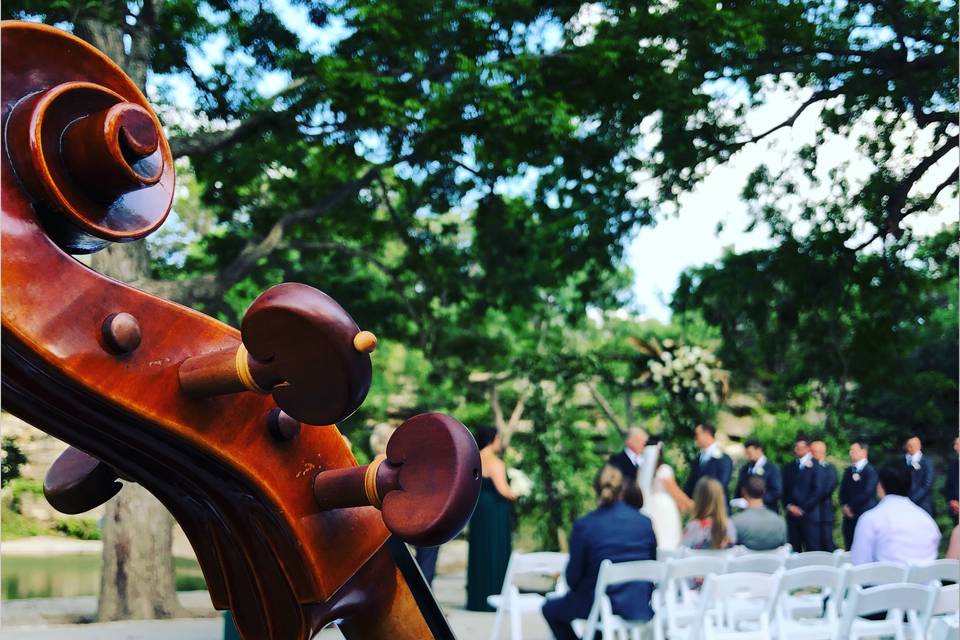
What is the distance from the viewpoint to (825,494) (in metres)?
13.2

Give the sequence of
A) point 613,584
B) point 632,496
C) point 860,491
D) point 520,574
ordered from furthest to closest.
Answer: point 860,491 < point 520,574 < point 632,496 < point 613,584

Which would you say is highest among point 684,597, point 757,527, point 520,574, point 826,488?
point 826,488

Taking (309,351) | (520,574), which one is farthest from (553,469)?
(309,351)

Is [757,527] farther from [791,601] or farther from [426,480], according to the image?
[426,480]

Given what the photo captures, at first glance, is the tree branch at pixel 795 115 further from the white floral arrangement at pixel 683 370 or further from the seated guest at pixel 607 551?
the seated guest at pixel 607 551

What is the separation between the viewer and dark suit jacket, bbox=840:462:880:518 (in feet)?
41.1

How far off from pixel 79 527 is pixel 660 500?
12257 mm

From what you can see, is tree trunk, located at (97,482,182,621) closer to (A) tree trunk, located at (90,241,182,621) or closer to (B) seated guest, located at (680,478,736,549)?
(A) tree trunk, located at (90,241,182,621)

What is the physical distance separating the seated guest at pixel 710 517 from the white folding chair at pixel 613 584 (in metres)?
1.97

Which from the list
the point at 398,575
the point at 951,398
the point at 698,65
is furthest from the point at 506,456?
the point at 398,575

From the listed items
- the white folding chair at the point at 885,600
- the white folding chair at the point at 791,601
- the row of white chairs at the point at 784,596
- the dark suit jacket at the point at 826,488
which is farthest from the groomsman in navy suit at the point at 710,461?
the white folding chair at the point at 885,600

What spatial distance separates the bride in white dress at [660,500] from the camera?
9.31 m

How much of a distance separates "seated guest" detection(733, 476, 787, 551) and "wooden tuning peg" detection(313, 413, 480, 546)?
7.78 metres

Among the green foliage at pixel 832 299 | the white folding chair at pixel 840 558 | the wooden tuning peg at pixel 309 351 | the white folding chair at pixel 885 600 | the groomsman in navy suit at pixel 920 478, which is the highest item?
the green foliage at pixel 832 299
